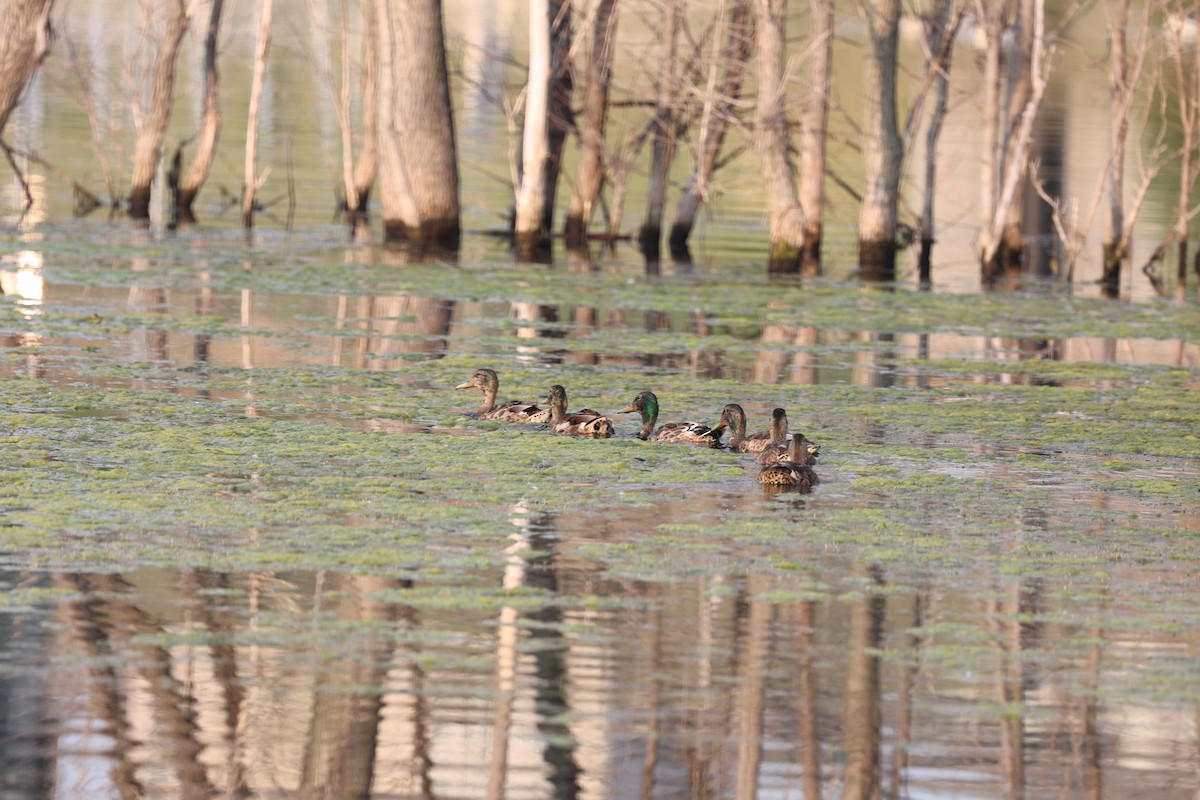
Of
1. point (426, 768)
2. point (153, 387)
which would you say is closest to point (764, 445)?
point (153, 387)

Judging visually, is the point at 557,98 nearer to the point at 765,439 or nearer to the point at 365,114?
the point at 365,114

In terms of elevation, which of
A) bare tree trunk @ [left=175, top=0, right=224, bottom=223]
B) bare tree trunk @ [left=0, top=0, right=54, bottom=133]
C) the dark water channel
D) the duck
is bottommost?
the dark water channel

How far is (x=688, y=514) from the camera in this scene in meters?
9.42

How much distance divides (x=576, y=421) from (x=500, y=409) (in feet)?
2.18

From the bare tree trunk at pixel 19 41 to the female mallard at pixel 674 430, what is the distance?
4544mm

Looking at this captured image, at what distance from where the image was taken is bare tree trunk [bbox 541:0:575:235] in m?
24.9

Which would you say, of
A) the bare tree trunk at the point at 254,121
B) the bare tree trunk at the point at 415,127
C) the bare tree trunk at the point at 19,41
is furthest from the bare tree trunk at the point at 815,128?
the bare tree trunk at the point at 19,41

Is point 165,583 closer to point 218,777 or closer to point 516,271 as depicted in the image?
point 218,777

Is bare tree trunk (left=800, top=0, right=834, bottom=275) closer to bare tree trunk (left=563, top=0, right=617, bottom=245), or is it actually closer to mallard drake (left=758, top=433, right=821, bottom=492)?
bare tree trunk (left=563, top=0, right=617, bottom=245)

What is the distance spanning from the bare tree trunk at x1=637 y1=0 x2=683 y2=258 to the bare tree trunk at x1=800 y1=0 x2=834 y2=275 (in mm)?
1574

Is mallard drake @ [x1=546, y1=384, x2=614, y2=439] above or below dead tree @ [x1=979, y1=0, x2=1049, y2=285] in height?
below

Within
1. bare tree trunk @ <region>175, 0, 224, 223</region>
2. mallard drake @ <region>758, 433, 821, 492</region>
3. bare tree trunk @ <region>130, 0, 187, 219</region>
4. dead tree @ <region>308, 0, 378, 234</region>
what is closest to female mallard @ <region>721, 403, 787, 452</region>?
mallard drake @ <region>758, 433, 821, 492</region>

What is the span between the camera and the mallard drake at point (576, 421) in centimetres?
1162

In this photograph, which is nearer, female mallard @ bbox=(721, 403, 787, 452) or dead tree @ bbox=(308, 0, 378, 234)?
female mallard @ bbox=(721, 403, 787, 452)
